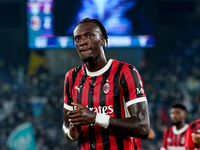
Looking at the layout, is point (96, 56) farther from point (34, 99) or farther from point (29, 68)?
point (29, 68)

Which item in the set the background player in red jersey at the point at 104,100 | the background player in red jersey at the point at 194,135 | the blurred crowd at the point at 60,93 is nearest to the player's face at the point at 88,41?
the background player in red jersey at the point at 104,100

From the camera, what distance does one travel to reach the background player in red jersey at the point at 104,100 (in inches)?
77.6

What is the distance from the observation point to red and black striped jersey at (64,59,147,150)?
209cm

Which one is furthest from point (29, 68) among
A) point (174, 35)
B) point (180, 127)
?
point (180, 127)

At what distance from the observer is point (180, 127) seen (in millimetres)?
5660

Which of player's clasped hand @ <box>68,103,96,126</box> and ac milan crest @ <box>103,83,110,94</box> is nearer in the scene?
player's clasped hand @ <box>68,103,96,126</box>

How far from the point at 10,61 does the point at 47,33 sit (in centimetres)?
318

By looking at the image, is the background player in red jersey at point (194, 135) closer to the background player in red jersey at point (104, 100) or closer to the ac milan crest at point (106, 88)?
the background player in red jersey at point (104, 100)

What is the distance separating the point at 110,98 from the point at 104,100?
4cm

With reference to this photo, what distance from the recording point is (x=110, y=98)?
6.97 ft

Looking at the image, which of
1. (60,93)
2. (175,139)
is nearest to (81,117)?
(175,139)

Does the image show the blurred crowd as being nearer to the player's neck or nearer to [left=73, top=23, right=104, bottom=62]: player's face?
the player's neck

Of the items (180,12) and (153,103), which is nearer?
(153,103)

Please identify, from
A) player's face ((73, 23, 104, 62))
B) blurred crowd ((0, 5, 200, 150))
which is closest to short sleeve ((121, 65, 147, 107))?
player's face ((73, 23, 104, 62))
